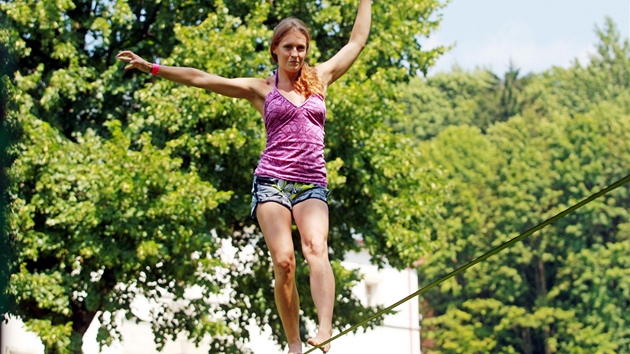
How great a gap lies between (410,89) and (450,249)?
52.0 ft

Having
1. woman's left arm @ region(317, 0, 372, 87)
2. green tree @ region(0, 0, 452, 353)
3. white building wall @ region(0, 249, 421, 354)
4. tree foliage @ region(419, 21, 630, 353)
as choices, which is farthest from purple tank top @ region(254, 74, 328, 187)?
tree foliage @ region(419, 21, 630, 353)

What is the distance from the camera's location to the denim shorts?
5.03m

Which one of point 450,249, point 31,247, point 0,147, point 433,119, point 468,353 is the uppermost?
point 433,119

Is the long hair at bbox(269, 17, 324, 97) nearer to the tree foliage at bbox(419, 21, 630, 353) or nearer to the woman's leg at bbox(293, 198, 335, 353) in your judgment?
the woman's leg at bbox(293, 198, 335, 353)

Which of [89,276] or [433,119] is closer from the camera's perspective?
[89,276]

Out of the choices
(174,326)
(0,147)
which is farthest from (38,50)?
(0,147)

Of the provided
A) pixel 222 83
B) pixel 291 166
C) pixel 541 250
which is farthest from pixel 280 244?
pixel 541 250

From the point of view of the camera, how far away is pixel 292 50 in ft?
16.7

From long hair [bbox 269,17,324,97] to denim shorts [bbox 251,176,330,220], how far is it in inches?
17.2

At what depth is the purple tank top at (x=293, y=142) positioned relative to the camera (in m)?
5.04

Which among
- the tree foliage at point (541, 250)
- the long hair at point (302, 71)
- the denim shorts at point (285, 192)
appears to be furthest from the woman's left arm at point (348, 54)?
the tree foliage at point (541, 250)

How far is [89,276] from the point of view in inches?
592

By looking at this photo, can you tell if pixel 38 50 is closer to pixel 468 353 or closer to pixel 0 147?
pixel 0 147

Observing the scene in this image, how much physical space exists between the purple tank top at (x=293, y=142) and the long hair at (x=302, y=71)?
0.07 metres
